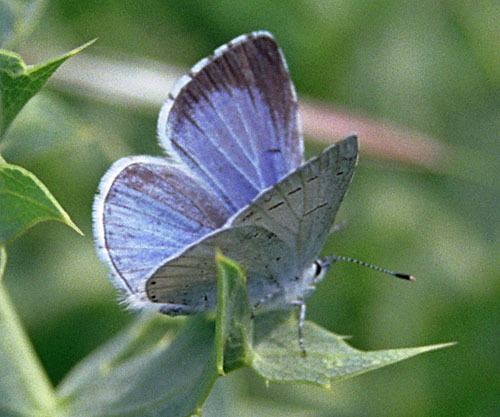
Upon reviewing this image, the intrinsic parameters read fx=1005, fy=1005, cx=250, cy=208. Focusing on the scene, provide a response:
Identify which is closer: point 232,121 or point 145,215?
point 145,215

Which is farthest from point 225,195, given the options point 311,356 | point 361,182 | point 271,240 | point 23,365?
point 361,182

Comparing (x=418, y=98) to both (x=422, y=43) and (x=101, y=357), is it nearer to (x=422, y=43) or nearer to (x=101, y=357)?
(x=422, y=43)

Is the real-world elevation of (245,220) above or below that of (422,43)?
above

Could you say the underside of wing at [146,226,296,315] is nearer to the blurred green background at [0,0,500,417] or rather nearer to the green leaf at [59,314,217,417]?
the green leaf at [59,314,217,417]

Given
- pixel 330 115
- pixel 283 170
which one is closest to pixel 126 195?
pixel 283 170

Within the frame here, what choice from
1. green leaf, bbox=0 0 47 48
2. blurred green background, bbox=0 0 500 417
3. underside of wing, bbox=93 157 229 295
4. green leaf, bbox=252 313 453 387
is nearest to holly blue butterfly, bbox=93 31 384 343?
underside of wing, bbox=93 157 229 295

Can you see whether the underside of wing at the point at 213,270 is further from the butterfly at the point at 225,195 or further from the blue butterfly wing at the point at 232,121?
the blue butterfly wing at the point at 232,121

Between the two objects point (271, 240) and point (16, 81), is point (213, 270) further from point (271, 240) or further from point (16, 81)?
point (16, 81)
